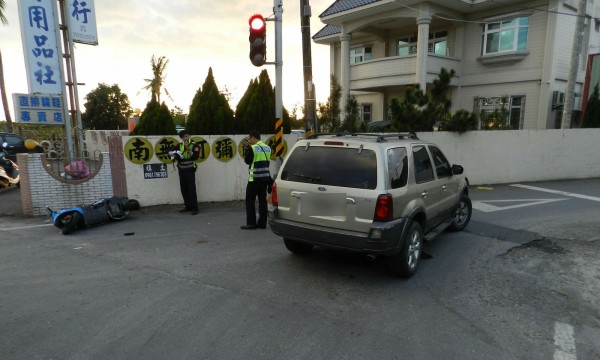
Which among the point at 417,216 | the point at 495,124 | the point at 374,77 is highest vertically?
the point at 374,77

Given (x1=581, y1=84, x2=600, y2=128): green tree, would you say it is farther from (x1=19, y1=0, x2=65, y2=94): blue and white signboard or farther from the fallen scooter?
(x1=19, y1=0, x2=65, y2=94): blue and white signboard

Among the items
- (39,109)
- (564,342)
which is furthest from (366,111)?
(564,342)

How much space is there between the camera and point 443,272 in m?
4.76

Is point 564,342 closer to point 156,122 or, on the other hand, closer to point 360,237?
point 360,237

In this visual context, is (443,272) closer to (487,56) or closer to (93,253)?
(93,253)

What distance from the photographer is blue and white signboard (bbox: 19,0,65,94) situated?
8.06 m

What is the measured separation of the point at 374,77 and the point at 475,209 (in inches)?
465

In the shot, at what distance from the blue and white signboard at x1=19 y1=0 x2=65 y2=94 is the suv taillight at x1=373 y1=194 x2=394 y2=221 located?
8.18 metres

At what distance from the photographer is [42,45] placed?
8336 millimetres

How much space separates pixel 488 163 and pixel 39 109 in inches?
484

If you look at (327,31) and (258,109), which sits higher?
(327,31)

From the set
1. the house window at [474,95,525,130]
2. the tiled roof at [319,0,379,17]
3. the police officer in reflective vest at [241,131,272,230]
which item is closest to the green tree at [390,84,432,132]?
the police officer in reflective vest at [241,131,272,230]

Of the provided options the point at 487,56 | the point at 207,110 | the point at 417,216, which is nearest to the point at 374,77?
the point at 487,56

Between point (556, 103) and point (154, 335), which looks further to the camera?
point (556, 103)
